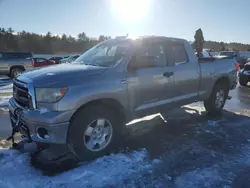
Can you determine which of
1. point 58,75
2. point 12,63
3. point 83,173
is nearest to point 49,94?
point 58,75

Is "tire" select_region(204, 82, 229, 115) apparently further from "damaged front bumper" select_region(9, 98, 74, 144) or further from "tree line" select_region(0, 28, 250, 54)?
"tree line" select_region(0, 28, 250, 54)

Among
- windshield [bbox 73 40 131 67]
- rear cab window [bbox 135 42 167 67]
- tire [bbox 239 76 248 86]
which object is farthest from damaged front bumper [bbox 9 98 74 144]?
tire [bbox 239 76 248 86]

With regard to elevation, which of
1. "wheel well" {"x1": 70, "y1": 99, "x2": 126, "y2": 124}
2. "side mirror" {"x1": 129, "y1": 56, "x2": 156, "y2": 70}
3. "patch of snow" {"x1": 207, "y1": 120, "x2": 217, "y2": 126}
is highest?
"side mirror" {"x1": 129, "y1": 56, "x2": 156, "y2": 70}

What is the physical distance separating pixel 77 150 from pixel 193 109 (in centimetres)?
464

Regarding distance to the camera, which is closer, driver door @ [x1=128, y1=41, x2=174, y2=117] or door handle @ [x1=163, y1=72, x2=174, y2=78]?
driver door @ [x1=128, y1=41, x2=174, y2=117]

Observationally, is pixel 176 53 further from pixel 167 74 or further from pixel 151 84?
pixel 151 84

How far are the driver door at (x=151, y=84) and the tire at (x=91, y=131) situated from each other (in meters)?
0.46

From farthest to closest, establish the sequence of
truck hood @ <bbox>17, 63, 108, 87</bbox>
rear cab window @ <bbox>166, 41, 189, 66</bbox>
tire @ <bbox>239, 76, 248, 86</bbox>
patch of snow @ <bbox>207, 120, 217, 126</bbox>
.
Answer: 1. tire @ <bbox>239, 76, 248, 86</bbox>
2. patch of snow @ <bbox>207, 120, 217, 126</bbox>
3. rear cab window @ <bbox>166, 41, 189, 66</bbox>
4. truck hood @ <bbox>17, 63, 108, 87</bbox>

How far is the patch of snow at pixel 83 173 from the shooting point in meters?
3.39

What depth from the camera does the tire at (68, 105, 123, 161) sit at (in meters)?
3.82

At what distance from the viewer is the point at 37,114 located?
3658 millimetres

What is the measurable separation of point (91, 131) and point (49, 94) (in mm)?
861

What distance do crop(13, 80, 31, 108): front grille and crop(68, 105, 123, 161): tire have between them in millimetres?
758

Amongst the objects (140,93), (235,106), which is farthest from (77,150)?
(235,106)
